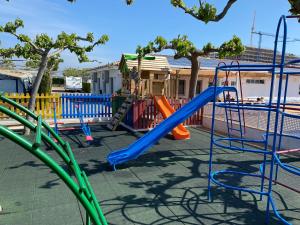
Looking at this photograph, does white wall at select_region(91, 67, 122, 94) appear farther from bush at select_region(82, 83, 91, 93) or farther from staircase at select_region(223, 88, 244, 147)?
staircase at select_region(223, 88, 244, 147)

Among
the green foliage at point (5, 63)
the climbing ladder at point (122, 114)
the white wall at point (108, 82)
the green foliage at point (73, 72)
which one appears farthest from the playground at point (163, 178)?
the green foliage at point (73, 72)

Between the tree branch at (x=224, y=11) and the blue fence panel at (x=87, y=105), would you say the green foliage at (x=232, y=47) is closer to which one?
the tree branch at (x=224, y=11)

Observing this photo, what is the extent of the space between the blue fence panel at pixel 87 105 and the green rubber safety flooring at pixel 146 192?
4135 millimetres

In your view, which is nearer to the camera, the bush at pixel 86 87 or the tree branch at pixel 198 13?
the tree branch at pixel 198 13

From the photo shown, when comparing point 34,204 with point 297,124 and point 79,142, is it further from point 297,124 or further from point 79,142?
point 297,124

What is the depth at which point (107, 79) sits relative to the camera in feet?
83.1

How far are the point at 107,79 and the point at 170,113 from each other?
56.3 ft

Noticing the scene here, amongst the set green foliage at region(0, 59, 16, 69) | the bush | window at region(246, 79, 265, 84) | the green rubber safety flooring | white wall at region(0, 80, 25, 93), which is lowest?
the green rubber safety flooring

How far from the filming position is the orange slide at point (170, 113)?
8.46 metres

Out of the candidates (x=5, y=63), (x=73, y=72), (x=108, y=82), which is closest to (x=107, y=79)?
(x=108, y=82)

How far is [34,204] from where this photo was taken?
3877mm

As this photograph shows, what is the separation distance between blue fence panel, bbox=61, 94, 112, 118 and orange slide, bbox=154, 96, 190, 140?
9.30ft

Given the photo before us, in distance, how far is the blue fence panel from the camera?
426 inches

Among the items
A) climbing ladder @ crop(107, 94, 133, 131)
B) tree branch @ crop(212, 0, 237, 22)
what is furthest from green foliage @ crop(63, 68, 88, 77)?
tree branch @ crop(212, 0, 237, 22)
